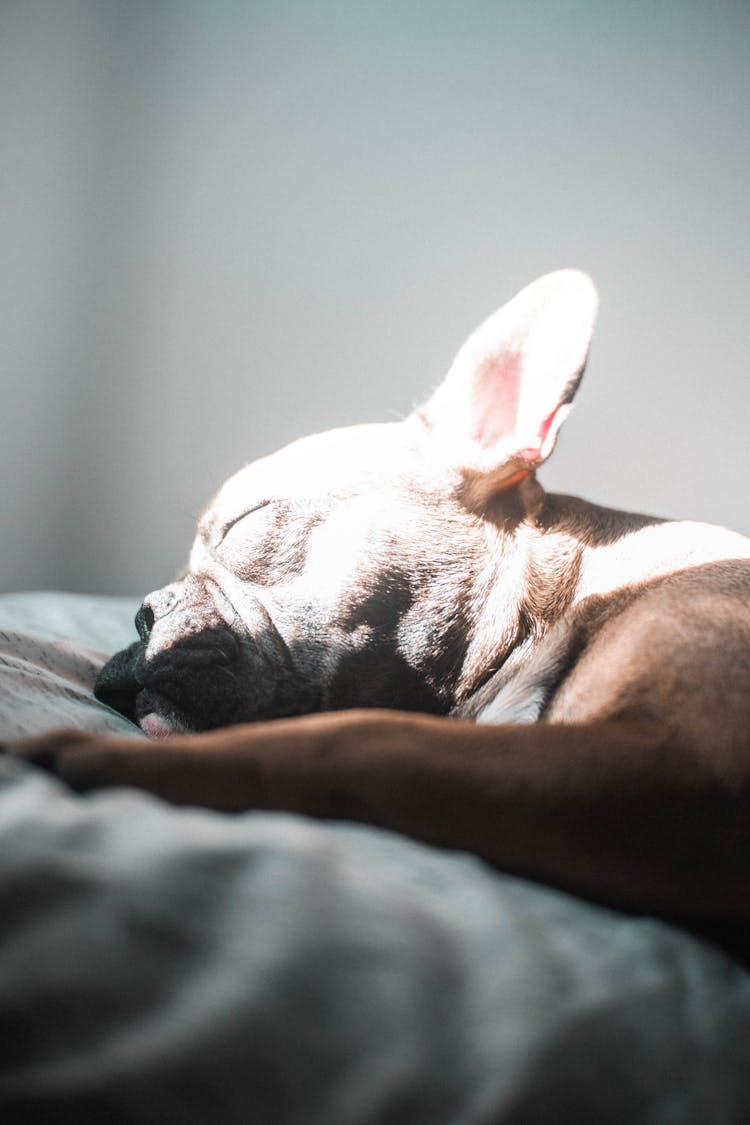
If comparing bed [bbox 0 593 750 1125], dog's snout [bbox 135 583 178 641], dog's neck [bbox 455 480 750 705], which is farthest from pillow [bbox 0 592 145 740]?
dog's neck [bbox 455 480 750 705]

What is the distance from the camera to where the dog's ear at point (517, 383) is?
4.25 feet

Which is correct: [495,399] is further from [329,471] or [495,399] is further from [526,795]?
[526,795]

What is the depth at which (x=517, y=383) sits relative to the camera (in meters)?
1.39

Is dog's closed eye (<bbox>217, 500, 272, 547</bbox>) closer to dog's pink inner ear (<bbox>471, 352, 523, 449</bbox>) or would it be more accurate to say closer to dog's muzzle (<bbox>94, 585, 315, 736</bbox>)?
dog's muzzle (<bbox>94, 585, 315, 736</bbox>)

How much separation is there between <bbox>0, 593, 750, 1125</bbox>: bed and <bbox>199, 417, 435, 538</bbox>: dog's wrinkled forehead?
2.46 feet

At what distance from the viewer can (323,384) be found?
2.93 metres

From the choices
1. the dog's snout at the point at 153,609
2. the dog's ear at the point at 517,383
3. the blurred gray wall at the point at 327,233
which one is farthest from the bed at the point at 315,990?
the blurred gray wall at the point at 327,233

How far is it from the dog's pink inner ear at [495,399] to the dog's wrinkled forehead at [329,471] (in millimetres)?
97

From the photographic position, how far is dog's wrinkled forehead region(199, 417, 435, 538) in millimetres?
1277

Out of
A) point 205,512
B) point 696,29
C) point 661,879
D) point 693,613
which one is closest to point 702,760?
point 661,879

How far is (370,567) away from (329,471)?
7.7 inches

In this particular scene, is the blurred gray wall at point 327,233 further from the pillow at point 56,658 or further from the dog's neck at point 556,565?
the dog's neck at point 556,565

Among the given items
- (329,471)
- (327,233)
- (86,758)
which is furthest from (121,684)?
(327,233)

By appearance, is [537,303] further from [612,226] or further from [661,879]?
[612,226]
